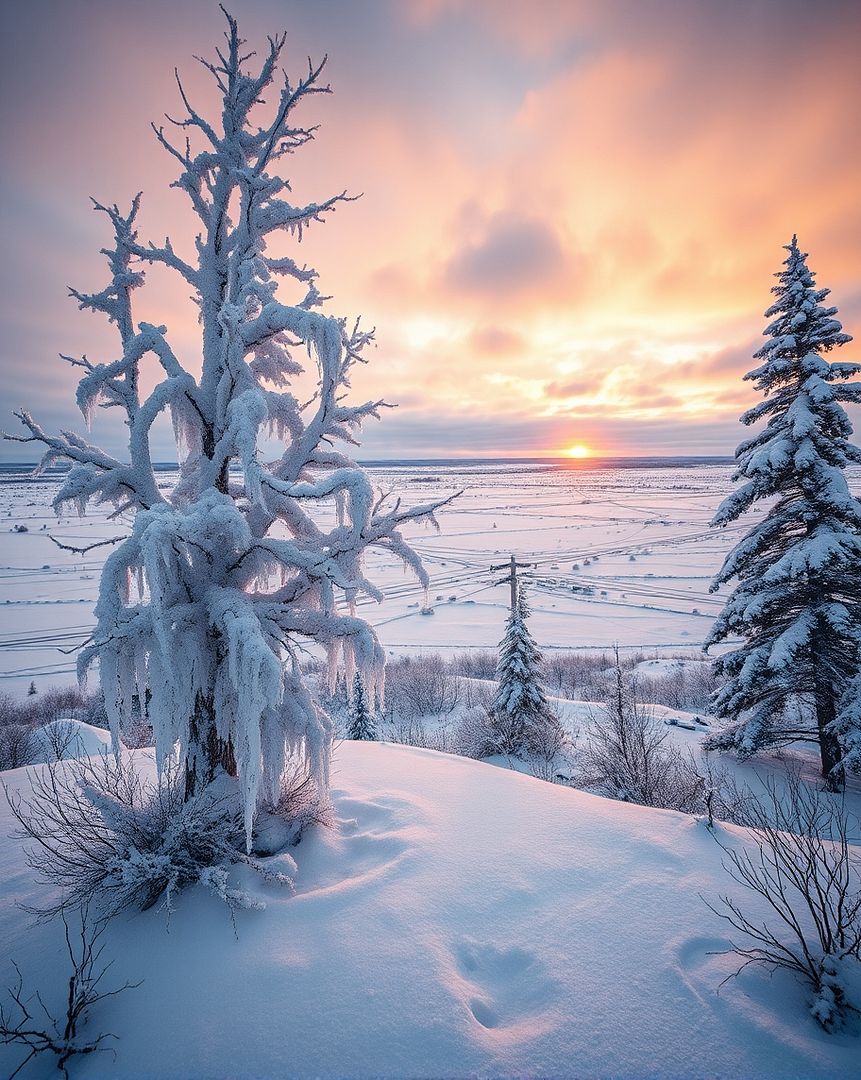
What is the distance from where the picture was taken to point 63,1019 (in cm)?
342

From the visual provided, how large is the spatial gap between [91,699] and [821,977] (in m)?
21.7

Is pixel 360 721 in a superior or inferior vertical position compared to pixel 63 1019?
inferior

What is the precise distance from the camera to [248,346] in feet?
18.7

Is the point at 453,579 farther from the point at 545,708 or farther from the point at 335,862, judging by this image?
the point at 335,862

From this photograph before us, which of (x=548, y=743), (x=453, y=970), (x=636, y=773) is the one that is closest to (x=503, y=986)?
(x=453, y=970)

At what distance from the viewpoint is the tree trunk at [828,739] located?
10078 mm

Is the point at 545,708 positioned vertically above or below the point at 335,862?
below

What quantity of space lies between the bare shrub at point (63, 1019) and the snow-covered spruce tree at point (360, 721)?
11648 millimetres

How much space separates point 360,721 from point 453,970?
39.9 ft

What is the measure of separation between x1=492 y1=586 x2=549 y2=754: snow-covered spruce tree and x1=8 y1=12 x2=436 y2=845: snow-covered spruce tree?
10.2m

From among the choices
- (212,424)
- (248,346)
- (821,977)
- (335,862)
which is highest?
(248,346)

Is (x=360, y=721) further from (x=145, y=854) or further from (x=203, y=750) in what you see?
(x=145, y=854)

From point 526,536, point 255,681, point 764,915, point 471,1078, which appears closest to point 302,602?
point 255,681

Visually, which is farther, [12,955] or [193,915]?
[193,915]
